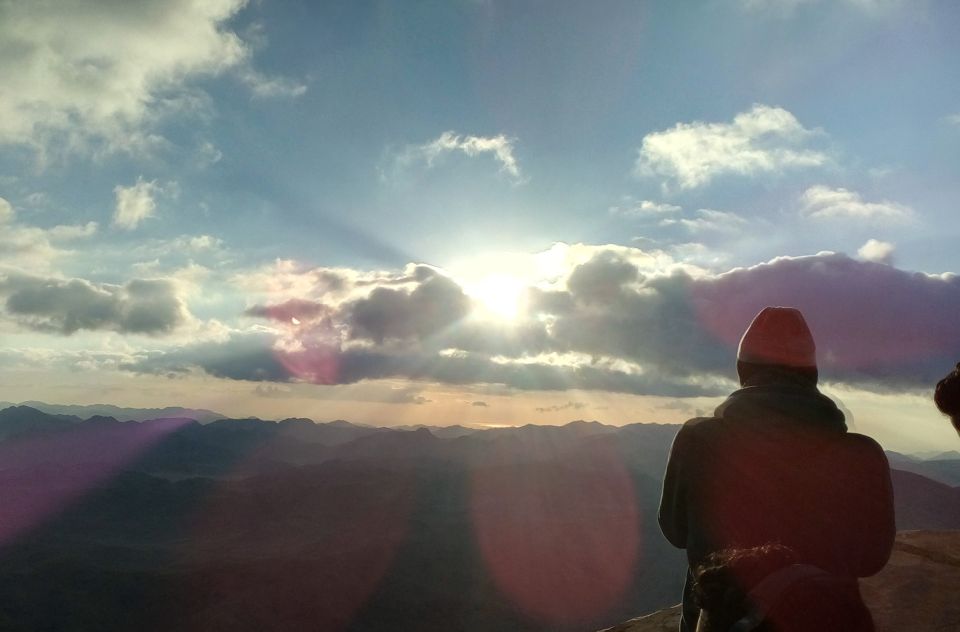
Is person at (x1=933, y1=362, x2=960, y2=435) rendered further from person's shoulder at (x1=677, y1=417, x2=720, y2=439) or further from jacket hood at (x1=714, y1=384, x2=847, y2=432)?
person's shoulder at (x1=677, y1=417, x2=720, y2=439)

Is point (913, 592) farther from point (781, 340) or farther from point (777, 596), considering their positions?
point (777, 596)

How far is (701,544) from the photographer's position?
4.11 meters

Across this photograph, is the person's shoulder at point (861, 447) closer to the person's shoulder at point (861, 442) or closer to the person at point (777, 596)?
the person's shoulder at point (861, 442)

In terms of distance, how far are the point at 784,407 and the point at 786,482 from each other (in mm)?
503

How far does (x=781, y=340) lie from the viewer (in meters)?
4.27

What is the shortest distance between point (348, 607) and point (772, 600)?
170227 millimetres

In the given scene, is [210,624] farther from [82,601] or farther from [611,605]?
[611,605]

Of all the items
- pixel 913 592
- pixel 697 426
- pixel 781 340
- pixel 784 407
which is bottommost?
pixel 913 592

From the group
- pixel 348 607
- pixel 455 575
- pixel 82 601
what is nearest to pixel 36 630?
pixel 82 601

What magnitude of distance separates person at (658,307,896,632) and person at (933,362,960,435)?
824mm

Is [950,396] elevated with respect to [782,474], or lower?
elevated

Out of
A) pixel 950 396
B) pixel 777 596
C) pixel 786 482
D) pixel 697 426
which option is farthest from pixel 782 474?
pixel 777 596

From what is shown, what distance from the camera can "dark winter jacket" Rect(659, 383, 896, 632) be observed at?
12.2 ft

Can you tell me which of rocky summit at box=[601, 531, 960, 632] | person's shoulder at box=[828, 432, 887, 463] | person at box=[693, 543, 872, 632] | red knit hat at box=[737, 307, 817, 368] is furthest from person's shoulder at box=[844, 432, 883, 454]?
rocky summit at box=[601, 531, 960, 632]
